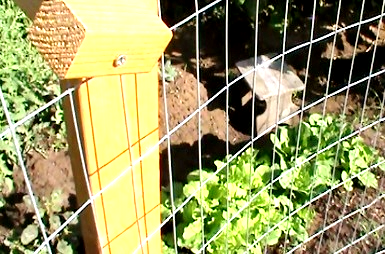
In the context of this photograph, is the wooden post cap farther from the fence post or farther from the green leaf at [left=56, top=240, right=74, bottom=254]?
the green leaf at [left=56, top=240, right=74, bottom=254]

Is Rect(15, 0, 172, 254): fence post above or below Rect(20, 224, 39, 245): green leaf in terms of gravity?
above

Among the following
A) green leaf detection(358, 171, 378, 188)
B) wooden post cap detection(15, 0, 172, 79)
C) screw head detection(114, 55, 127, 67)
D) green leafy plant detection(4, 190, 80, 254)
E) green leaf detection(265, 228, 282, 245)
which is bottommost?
green leaf detection(265, 228, 282, 245)

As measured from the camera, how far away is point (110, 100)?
1123mm

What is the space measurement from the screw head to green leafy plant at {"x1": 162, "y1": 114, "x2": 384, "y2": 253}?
1.09 meters

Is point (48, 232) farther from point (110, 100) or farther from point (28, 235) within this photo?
point (110, 100)

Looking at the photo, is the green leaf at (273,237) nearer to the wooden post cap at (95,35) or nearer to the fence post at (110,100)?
the fence post at (110,100)

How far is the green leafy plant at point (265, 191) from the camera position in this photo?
83.1 inches

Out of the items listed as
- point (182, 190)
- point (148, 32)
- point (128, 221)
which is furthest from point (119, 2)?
point (182, 190)

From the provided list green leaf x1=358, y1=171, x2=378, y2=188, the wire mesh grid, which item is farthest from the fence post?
green leaf x1=358, y1=171, x2=378, y2=188

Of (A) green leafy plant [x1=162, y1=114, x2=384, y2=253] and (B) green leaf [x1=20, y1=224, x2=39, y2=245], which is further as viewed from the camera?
(A) green leafy plant [x1=162, y1=114, x2=384, y2=253]

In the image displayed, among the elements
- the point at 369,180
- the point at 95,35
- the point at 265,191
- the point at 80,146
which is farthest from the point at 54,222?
the point at 95,35

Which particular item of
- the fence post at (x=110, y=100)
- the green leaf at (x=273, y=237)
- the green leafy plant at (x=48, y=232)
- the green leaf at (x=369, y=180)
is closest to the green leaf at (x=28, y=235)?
the green leafy plant at (x=48, y=232)

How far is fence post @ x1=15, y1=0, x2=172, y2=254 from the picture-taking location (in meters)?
0.84

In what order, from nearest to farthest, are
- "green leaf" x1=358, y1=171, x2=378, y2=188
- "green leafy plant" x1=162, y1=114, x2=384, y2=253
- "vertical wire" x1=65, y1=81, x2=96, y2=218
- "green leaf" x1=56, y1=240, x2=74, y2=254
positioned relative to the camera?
"vertical wire" x1=65, y1=81, x2=96, y2=218
"green leaf" x1=56, y1=240, x2=74, y2=254
"green leafy plant" x1=162, y1=114, x2=384, y2=253
"green leaf" x1=358, y1=171, x2=378, y2=188
